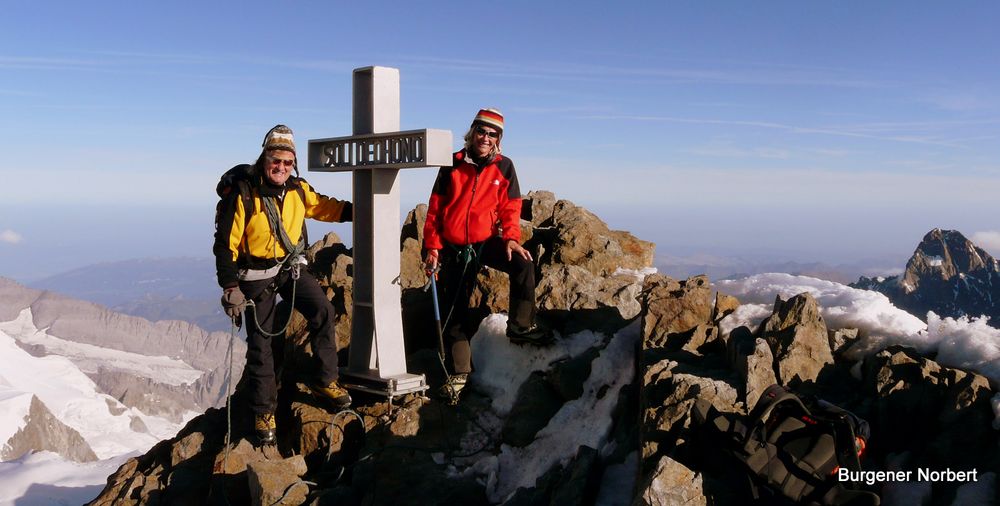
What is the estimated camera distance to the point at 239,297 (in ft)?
32.9

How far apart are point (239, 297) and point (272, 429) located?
1817mm

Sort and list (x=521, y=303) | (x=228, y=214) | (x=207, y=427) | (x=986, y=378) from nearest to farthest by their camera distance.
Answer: (x=986, y=378)
(x=228, y=214)
(x=521, y=303)
(x=207, y=427)

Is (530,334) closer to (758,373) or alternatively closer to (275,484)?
(758,373)

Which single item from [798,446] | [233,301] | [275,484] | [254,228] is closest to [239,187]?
[254,228]

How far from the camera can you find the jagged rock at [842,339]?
876cm

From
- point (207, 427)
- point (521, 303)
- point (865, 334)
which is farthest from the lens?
point (207, 427)

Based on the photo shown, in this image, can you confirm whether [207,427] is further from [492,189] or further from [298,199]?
[492,189]

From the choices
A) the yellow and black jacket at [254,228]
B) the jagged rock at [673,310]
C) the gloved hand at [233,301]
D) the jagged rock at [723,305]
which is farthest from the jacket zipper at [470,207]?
the jagged rock at [723,305]

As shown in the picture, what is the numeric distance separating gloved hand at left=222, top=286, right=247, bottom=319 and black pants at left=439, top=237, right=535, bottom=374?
8.69 ft

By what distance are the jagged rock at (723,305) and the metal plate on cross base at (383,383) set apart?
3775mm

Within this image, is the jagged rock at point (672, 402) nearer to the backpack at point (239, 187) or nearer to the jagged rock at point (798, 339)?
the jagged rock at point (798, 339)

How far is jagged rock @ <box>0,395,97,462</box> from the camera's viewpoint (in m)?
148

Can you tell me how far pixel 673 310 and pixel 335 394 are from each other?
173 inches

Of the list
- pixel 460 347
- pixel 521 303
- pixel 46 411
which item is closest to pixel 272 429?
pixel 460 347
